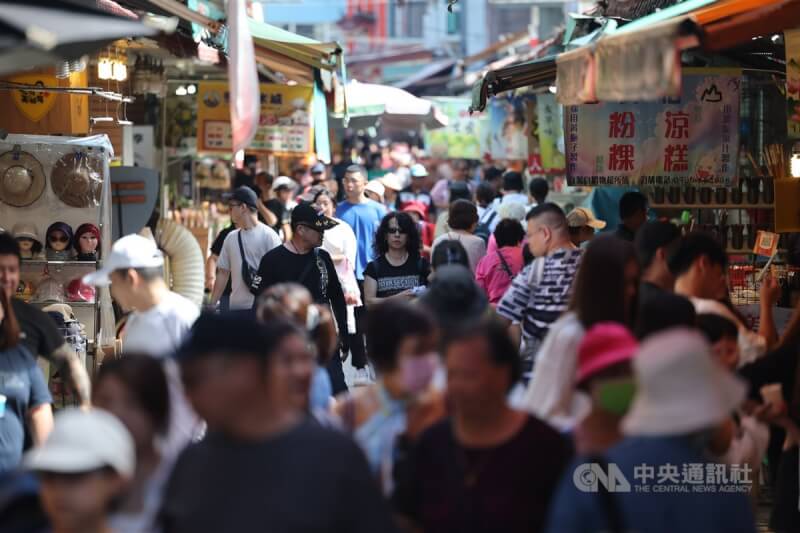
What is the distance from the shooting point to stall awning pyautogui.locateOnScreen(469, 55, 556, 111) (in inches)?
438

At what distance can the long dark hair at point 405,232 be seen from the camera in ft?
35.8

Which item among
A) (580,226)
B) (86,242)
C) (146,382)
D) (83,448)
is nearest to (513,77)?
(580,226)

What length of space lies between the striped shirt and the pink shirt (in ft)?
6.89

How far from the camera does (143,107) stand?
63.8 ft

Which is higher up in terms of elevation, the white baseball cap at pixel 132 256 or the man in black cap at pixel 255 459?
the white baseball cap at pixel 132 256

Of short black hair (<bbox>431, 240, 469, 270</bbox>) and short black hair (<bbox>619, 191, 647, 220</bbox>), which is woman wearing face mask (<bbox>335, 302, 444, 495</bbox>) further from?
short black hair (<bbox>619, 191, 647, 220</bbox>)

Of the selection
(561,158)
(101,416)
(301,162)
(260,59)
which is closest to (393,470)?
(101,416)

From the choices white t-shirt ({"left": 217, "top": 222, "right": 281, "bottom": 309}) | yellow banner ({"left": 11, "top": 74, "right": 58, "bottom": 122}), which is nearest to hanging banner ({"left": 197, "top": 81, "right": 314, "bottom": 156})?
white t-shirt ({"left": 217, "top": 222, "right": 281, "bottom": 309})

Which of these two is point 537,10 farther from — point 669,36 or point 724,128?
point 669,36

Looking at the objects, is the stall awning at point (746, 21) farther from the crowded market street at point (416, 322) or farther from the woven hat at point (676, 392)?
the woven hat at point (676, 392)

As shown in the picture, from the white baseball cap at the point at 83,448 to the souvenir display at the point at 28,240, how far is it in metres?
7.01

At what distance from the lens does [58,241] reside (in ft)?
36.6

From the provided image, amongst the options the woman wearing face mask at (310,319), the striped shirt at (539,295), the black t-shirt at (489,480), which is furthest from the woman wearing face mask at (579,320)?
the striped shirt at (539,295)

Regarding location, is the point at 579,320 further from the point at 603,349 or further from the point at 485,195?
the point at 485,195
